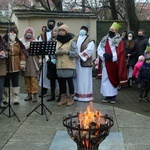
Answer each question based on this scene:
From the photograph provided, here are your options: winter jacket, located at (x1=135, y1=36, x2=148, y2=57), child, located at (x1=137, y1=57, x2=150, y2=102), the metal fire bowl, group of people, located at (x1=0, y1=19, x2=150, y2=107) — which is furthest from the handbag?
the metal fire bowl

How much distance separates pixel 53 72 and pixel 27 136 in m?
3.01

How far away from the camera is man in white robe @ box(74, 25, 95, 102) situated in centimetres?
880

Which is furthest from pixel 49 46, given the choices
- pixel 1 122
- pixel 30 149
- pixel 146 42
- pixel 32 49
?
pixel 146 42

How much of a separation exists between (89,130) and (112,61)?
4.93 m

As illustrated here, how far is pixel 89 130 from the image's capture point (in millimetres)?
4176

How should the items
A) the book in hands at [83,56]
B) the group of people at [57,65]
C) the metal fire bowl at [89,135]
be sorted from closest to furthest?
the metal fire bowl at [89,135] < the group of people at [57,65] < the book in hands at [83,56]

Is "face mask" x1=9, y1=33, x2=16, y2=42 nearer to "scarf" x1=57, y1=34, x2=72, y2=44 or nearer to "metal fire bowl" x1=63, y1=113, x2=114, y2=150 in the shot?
"scarf" x1=57, y1=34, x2=72, y2=44

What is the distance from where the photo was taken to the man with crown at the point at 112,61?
29.2 ft

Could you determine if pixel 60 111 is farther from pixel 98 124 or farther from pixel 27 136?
pixel 98 124

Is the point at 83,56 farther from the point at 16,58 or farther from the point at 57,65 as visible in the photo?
the point at 16,58

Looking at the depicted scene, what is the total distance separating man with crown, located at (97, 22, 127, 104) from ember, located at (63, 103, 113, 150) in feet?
14.7

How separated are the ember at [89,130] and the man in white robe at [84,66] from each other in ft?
14.2

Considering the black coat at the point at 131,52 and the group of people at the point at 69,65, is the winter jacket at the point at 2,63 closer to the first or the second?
the group of people at the point at 69,65

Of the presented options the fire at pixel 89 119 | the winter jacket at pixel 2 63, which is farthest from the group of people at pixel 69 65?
the fire at pixel 89 119
